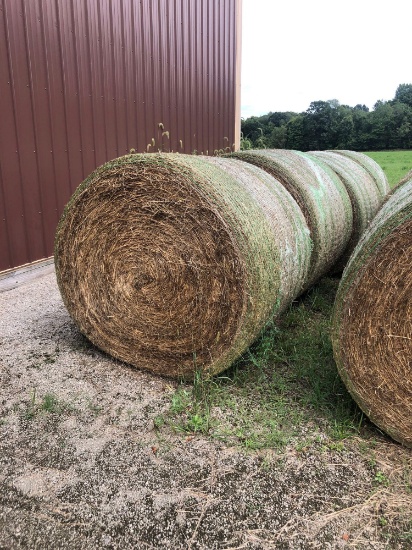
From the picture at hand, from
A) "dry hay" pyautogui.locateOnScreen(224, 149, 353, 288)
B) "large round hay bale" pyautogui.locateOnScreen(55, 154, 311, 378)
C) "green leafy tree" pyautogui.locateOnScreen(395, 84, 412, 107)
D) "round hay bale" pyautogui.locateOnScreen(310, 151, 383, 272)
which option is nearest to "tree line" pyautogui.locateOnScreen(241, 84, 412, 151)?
"green leafy tree" pyautogui.locateOnScreen(395, 84, 412, 107)

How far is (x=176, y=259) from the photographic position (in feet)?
9.55

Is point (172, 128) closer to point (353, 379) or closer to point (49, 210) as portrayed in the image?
point (49, 210)

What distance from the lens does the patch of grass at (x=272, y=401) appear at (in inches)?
98.8

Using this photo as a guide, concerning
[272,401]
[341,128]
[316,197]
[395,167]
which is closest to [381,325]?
[272,401]

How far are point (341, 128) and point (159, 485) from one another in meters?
42.6

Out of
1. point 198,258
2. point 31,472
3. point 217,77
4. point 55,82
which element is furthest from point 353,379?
point 217,77

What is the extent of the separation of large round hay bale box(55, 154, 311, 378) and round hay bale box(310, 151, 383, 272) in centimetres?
171

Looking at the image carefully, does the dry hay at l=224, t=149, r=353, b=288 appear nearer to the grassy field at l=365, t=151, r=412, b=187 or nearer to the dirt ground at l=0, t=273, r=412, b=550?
the dirt ground at l=0, t=273, r=412, b=550

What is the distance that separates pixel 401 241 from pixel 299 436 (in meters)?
1.17

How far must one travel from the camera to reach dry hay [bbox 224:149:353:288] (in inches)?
151

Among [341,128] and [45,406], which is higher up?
[341,128]

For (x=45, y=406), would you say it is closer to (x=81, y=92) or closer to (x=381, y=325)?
(x=381, y=325)

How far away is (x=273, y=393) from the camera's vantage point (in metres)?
2.89

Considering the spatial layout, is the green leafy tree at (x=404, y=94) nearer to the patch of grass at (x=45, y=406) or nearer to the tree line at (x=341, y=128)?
the tree line at (x=341, y=128)
